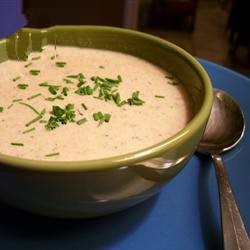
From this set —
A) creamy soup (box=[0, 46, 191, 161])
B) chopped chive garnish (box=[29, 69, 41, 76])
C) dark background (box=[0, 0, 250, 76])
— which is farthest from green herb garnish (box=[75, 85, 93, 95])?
dark background (box=[0, 0, 250, 76])

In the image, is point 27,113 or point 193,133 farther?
point 27,113

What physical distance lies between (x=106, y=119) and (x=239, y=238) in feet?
0.83

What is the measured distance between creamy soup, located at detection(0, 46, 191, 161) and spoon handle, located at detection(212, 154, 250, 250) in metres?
0.11

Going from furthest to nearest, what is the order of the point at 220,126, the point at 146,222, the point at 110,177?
the point at 220,126 → the point at 146,222 → the point at 110,177

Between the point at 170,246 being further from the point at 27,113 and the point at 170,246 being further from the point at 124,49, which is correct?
the point at 124,49

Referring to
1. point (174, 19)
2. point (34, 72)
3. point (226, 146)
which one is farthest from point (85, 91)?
point (174, 19)

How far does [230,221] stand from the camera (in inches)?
21.7

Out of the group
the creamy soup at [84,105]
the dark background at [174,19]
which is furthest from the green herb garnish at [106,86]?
the dark background at [174,19]

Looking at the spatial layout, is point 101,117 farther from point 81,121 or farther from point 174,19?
point 174,19

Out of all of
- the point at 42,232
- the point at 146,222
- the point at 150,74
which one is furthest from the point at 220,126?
the point at 42,232

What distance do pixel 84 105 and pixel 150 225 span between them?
224 millimetres

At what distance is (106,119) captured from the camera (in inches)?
25.1

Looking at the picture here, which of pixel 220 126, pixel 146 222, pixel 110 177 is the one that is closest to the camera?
pixel 110 177

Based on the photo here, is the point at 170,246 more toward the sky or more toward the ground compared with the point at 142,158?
more toward the ground
